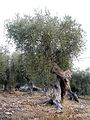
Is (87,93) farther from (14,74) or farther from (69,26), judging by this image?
(69,26)

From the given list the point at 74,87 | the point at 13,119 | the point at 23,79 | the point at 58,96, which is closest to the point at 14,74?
the point at 23,79

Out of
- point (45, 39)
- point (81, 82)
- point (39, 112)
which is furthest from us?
point (81, 82)

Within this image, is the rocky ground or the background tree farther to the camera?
the background tree

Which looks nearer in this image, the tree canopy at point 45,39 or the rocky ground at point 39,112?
the rocky ground at point 39,112

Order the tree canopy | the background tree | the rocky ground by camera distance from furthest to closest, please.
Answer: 1. the background tree
2. the tree canopy
3. the rocky ground

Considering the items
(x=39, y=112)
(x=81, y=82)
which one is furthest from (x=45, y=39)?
(x=81, y=82)

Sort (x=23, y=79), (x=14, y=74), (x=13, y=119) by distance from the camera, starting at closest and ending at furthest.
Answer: (x=13, y=119), (x=14, y=74), (x=23, y=79)

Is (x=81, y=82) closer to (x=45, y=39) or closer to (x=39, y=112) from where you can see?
(x=45, y=39)

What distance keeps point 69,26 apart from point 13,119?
37.6ft

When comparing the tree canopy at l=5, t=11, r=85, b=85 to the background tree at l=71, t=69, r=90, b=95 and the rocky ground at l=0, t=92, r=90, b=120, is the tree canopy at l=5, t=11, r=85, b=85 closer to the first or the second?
the rocky ground at l=0, t=92, r=90, b=120

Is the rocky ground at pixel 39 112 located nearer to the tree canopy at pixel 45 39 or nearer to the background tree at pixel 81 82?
the tree canopy at pixel 45 39

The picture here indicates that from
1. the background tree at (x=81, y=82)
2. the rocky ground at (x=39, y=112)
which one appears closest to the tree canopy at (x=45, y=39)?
the rocky ground at (x=39, y=112)

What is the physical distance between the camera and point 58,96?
27.6 m

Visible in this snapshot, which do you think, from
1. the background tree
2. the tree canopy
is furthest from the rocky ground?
the background tree
